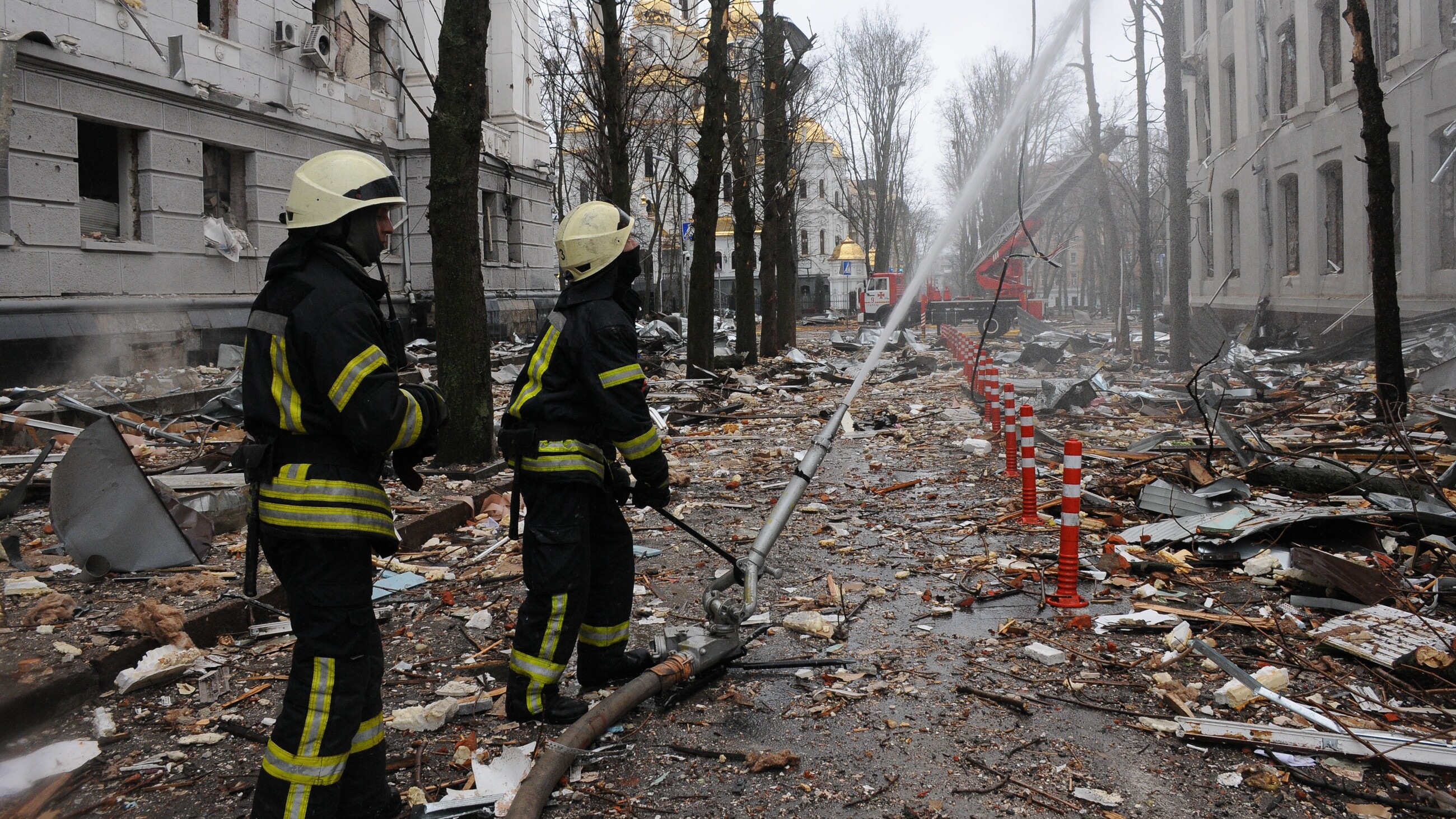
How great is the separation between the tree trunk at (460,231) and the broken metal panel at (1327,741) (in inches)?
239

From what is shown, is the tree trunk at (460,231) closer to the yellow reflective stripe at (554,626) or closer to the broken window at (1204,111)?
the yellow reflective stripe at (554,626)

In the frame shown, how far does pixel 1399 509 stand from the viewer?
6.01 meters

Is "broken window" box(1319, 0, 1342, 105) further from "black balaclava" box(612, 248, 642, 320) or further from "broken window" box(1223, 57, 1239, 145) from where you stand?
"black balaclava" box(612, 248, 642, 320)

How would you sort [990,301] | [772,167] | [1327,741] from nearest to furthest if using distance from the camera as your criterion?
[1327,741] → [772,167] → [990,301]

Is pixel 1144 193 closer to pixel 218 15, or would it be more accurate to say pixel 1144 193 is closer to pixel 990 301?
pixel 990 301

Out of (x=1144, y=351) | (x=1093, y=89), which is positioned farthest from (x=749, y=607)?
(x=1093, y=89)

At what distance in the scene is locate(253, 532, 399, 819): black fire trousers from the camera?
286 cm

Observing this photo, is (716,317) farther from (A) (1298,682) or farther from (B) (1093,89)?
(A) (1298,682)

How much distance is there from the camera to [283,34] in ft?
57.6

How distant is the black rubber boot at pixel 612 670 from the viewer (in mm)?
4230

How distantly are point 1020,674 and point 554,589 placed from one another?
7.11ft

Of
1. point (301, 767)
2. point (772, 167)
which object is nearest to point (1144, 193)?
point (772, 167)

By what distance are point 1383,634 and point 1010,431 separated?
4.76 metres

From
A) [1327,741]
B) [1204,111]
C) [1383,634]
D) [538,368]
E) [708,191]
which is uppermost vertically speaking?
[1204,111]
